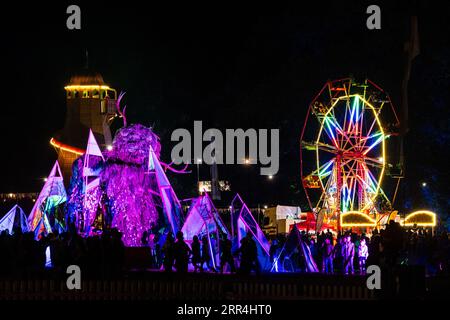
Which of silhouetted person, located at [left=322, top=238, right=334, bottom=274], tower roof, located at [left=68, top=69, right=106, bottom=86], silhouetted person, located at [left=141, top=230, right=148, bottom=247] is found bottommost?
silhouetted person, located at [left=322, top=238, right=334, bottom=274]

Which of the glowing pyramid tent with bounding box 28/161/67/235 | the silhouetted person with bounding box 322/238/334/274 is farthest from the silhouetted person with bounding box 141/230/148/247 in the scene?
the silhouetted person with bounding box 322/238/334/274

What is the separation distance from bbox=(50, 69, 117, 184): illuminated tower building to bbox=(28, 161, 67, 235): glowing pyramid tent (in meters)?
23.3

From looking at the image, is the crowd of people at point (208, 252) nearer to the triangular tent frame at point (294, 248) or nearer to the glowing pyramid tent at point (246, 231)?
the triangular tent frame at point (294, 248)

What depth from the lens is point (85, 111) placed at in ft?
207

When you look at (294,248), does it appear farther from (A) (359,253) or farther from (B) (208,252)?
(A) (359,253)

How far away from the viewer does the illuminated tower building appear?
205ft

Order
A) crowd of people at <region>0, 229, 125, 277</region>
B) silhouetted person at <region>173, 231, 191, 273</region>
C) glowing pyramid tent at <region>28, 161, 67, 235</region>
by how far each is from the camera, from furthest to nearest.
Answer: glowing pyramid tent at <region>28, 161, 67, 235</region> → silhouetted person at <region>173, 231, 191, 273</region> → crowd of people at <region>0, 229, 125, 277</region>

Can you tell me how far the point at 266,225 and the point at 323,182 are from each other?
456 cm

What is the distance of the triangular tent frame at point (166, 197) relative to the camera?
34375 millimetres

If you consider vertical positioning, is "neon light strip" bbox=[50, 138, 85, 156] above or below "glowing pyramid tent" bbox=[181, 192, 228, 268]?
above

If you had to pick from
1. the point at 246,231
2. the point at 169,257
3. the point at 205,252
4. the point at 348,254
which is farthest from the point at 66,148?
the point at 169,257

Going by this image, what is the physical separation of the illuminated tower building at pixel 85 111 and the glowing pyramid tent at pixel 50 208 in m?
23.3

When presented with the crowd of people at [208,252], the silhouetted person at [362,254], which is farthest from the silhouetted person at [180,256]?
the silhouetted person at [362,254]

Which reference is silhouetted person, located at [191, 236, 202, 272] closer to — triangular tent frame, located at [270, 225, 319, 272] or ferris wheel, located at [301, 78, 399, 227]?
triangular tent frame, located at [270, 225, 319, 272]
